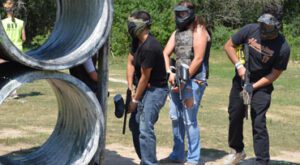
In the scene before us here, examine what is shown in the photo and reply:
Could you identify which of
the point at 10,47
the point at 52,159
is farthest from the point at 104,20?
the point at 52,159

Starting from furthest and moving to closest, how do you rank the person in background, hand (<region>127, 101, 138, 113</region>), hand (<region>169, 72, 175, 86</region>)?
1. the person in background
2. hand (<region>169, 72, 175, 86</region>)
3. hand (<region>127, 101, 138, 113</region>)

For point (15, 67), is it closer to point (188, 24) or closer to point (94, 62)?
point (94, 62)

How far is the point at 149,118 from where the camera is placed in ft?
21.0

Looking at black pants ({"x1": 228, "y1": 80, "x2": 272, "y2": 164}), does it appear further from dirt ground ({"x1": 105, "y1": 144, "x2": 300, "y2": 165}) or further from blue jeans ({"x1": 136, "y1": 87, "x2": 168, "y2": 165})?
blue jeans ({"x1": 136, "y1": 87, "x2": 168, "y2": 165})

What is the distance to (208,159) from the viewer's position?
7.62 metres

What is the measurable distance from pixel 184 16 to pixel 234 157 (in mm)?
1889

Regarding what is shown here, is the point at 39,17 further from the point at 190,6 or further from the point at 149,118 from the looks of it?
the point at 149,118

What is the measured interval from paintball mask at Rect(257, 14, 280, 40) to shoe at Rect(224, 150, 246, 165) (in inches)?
61.0

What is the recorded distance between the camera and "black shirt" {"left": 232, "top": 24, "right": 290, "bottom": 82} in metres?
6.69

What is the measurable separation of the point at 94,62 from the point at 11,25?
5.11 meters

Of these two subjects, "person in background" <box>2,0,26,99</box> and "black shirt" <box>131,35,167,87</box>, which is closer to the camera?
"black shirt" <box>131,35,167,87</box>

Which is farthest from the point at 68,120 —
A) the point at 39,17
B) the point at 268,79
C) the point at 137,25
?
the point at 39,17

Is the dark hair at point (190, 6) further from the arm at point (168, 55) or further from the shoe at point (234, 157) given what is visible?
the shoe at point (234, 157)

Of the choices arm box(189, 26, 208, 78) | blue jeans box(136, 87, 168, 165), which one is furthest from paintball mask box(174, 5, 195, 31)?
blue jeans box(136, 87, 168, 165)
